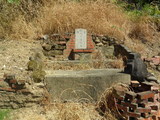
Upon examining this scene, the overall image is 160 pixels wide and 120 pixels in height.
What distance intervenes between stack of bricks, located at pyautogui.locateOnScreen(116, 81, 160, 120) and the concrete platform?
1.72 feet

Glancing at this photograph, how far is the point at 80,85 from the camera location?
359cm

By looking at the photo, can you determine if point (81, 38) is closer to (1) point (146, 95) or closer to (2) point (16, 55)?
(2) point (16, 55)

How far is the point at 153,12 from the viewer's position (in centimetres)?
837

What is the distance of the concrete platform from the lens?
3555 millimetres

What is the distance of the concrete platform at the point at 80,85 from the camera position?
11.7 feet

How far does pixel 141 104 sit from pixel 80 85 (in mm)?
1056

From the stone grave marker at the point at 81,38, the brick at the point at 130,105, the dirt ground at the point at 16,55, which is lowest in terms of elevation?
the brick at the point at 130,105

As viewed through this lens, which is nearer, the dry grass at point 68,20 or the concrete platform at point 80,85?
the concrete platform at point 80,85

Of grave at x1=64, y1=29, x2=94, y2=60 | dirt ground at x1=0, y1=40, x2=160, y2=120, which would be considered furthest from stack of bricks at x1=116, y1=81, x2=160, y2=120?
grave at x1=64, y1=29, x2=94, y2=60

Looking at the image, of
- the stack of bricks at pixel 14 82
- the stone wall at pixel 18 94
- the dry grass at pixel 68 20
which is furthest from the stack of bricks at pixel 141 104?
the dry grass at pixel 68 20

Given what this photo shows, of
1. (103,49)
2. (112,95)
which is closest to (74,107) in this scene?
(112,95)

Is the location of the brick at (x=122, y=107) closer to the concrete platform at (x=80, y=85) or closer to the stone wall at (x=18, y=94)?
the concrete platform at (x=80, y=85)

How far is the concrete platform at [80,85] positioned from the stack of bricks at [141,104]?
1.72ft

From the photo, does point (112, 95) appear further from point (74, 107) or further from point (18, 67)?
point (18, 67)
